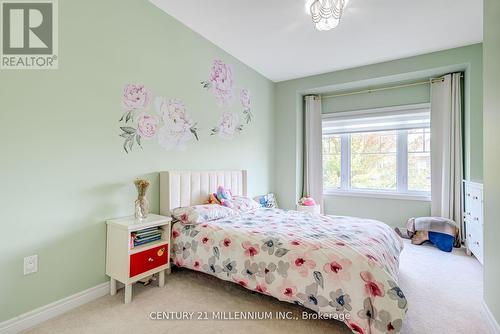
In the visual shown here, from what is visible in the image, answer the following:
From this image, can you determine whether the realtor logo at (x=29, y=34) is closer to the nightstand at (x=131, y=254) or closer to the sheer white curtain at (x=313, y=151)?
the nightstand at (x=131, y=254)

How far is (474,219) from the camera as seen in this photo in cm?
286

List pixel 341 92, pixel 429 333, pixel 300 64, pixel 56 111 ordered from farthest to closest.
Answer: pixel 341 92 → pixel 300 64 → pixel 56 111 → pixel 429 333

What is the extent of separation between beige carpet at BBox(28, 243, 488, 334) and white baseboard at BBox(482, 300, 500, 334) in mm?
56

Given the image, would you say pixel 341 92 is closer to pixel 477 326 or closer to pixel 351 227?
pixel 351 227

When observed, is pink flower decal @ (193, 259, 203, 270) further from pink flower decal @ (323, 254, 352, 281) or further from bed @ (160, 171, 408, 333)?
pink flower decal @ (323, 254, 352, 281)

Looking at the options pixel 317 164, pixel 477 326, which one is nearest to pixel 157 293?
pixel 477 326

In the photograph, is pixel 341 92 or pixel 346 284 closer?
pixel 346 284

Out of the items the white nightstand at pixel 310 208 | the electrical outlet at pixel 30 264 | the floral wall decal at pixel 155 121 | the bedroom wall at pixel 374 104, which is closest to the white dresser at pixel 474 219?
the bedroom wall at pixel 374 104

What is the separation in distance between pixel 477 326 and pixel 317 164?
10.3ft

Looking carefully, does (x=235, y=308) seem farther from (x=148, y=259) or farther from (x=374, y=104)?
(x=374, y=104)

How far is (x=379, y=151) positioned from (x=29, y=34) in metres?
4.72

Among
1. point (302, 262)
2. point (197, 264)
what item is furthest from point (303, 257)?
point (197, 264)

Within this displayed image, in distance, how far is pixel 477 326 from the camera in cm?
172

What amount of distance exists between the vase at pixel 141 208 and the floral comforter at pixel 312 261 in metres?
0.39
